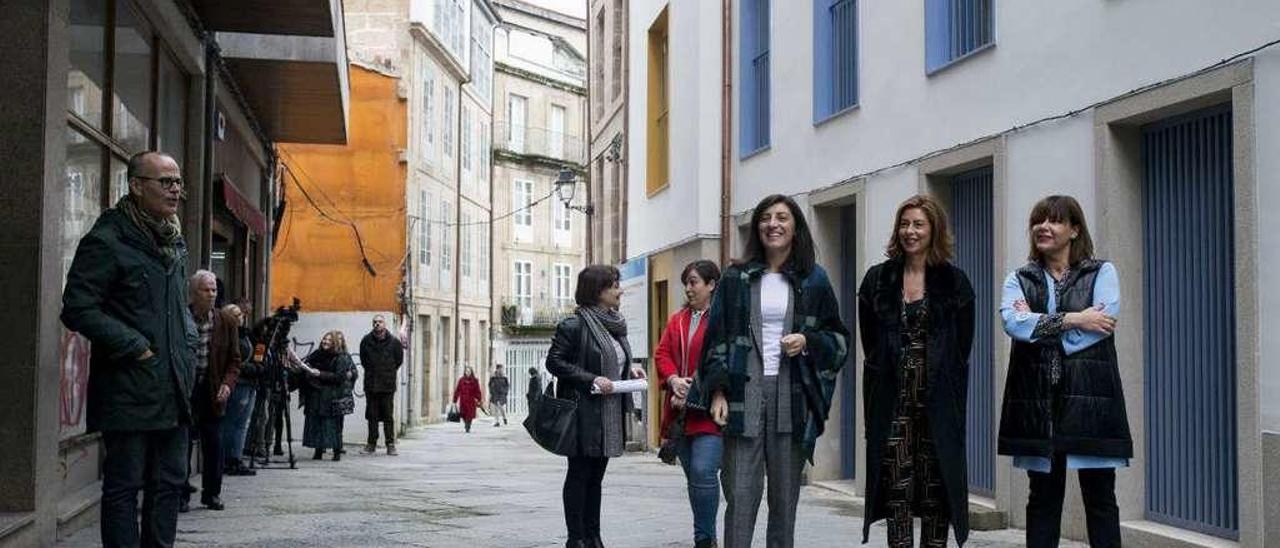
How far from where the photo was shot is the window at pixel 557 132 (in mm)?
58531

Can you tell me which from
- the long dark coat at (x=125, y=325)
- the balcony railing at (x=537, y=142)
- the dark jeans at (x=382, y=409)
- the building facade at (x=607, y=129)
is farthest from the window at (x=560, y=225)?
the long dark coat at (x=125, y=325)

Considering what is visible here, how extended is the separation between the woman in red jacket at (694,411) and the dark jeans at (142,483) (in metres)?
2.36

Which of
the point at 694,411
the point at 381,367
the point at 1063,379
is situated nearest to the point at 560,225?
the point at 381,367

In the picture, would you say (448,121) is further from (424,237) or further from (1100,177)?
(1100,177)

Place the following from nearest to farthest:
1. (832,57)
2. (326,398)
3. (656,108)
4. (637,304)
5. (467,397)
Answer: (832,57) → (326,398) → (656,108) → (637,304) → (467,397)

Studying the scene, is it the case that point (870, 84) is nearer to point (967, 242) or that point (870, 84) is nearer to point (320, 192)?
point (967, 242)

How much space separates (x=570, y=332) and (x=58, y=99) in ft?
9.91

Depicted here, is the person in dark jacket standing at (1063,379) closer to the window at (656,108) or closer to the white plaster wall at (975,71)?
the white plaster wall at (975,71)

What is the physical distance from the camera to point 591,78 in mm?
30078

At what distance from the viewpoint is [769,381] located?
252 inches

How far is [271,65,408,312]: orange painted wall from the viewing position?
1267 inches

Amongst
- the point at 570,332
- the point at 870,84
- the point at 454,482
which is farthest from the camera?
the point at 454,482

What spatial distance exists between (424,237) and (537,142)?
18.9 metres

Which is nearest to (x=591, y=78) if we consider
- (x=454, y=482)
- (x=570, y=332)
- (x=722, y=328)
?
(x=454, y=482)
